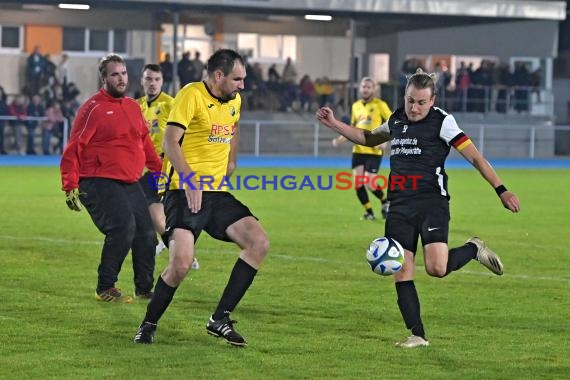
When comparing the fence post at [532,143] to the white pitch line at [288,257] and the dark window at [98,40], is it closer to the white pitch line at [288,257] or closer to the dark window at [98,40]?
the dark window at [98,40]

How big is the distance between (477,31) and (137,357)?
41.4 m

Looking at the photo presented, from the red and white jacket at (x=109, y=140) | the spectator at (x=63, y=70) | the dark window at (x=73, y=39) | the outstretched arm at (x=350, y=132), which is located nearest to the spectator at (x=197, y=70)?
the spectator at (x=63, y=70)

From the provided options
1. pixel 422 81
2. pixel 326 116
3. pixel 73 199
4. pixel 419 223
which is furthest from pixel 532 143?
pixel 422 81

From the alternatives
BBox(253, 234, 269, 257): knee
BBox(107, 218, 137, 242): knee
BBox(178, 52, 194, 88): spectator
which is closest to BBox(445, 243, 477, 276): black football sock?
BBox(253, 234, 269, 257): knee

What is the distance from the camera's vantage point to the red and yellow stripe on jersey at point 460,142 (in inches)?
348

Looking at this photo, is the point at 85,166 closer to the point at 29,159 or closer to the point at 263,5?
the point at 29,159

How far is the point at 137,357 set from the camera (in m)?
8.17

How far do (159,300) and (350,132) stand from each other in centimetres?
188

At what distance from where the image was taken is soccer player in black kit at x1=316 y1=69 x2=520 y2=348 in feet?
29.0

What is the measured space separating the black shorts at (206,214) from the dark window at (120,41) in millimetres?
37536

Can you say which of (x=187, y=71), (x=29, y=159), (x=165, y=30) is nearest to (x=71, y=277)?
(x=29, y=159)

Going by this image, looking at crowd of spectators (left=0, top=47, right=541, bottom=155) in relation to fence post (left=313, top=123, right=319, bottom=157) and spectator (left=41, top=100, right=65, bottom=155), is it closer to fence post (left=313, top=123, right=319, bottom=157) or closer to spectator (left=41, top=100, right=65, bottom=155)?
spectator (left=41, top=100, right=65, bottom=155)

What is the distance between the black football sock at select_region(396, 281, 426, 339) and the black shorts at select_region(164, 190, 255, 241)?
115 cm

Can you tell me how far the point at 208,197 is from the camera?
8750 mm
